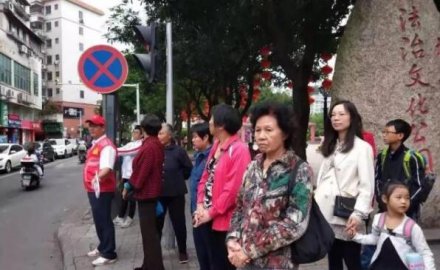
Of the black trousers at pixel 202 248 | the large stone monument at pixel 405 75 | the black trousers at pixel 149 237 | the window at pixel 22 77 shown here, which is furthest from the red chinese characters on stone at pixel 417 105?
the window at pixel 22 77

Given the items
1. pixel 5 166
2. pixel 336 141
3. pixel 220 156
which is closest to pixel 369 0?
pixel 336 141

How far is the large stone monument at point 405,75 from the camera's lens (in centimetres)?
670

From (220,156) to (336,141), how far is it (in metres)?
0.87

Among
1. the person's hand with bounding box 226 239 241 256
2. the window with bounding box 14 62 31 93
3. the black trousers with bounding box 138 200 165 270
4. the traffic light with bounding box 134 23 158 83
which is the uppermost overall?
the window with bounding box 14 62 31 93

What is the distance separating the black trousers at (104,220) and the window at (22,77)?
39.1m

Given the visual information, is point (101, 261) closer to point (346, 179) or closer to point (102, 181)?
→ point (102, 181)

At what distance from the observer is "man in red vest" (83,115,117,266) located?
18.6 ft

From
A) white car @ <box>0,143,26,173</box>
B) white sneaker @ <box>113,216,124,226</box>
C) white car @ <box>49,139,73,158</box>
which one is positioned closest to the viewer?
white sneaker @ <box>113,216,124,226</box>

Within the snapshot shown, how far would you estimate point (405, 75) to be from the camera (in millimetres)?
6723

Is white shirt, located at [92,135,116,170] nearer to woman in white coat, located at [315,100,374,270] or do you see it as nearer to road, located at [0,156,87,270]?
road, located at [0,156,87,270]

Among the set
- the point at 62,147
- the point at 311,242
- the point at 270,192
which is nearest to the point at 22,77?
the point at 62,147

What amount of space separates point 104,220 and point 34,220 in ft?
16.1

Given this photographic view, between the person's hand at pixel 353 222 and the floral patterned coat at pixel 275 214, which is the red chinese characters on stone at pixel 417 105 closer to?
the person's hand at pixel 353 222

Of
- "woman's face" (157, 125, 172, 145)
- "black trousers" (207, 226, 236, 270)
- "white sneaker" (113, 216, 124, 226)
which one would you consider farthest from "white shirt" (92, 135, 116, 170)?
"white sneaker" (113, 216, 124, 226)
